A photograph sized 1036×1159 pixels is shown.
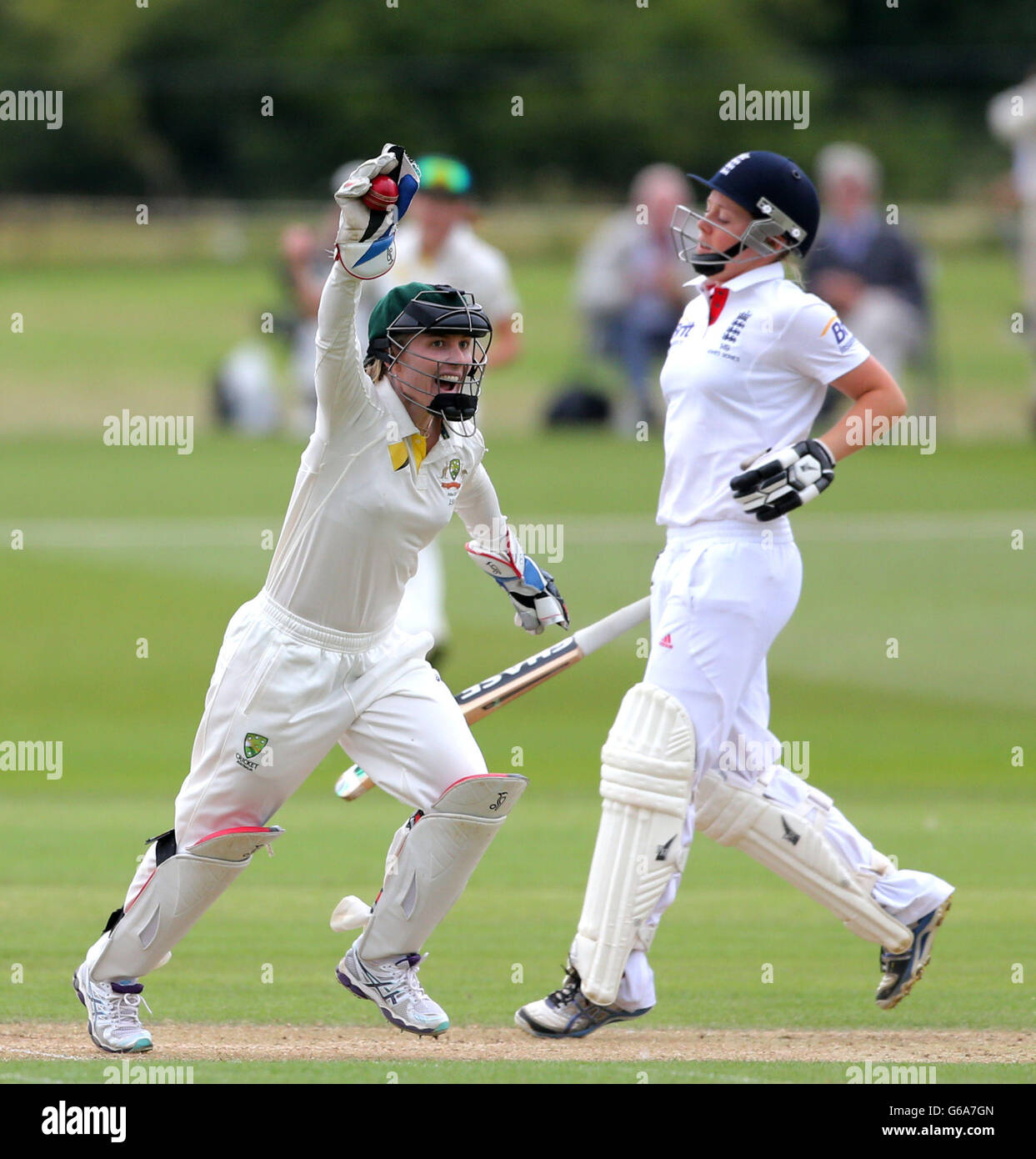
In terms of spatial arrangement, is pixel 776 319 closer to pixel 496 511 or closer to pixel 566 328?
pixel 496 511

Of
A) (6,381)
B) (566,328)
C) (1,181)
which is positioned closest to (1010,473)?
(566,328)

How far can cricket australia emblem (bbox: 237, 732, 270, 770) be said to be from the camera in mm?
5457

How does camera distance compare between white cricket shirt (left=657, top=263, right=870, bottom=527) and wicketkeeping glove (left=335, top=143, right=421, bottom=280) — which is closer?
wicketkeeping glove (left=335, top=143, right=421, bottom=280)

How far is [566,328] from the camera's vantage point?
30.6m

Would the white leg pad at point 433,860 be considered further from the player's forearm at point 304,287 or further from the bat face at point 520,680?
the player's forearm at point 304,287

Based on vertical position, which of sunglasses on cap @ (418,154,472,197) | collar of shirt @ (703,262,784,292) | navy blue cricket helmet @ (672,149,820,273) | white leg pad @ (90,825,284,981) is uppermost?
sunglasses on cap @ (418,154,472,197)

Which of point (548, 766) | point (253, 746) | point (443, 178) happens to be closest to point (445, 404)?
point (253, 746)

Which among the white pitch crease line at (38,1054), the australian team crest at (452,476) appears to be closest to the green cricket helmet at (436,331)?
the australian team crest at (452,476)

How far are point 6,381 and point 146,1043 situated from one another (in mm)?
24811

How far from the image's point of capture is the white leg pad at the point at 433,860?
556cm

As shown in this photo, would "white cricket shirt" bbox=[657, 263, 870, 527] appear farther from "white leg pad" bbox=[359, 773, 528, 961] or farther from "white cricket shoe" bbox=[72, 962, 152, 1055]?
"white cricket shoe" bbox=[72, 962, 152, 1055]

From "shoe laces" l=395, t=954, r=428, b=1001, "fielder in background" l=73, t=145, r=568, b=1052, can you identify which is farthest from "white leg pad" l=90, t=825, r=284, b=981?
"shoe laces" l=395, t=954, r=428, b=1001

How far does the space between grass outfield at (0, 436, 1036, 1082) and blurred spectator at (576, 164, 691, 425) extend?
0.91 metres

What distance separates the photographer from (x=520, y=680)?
6.30 metres
